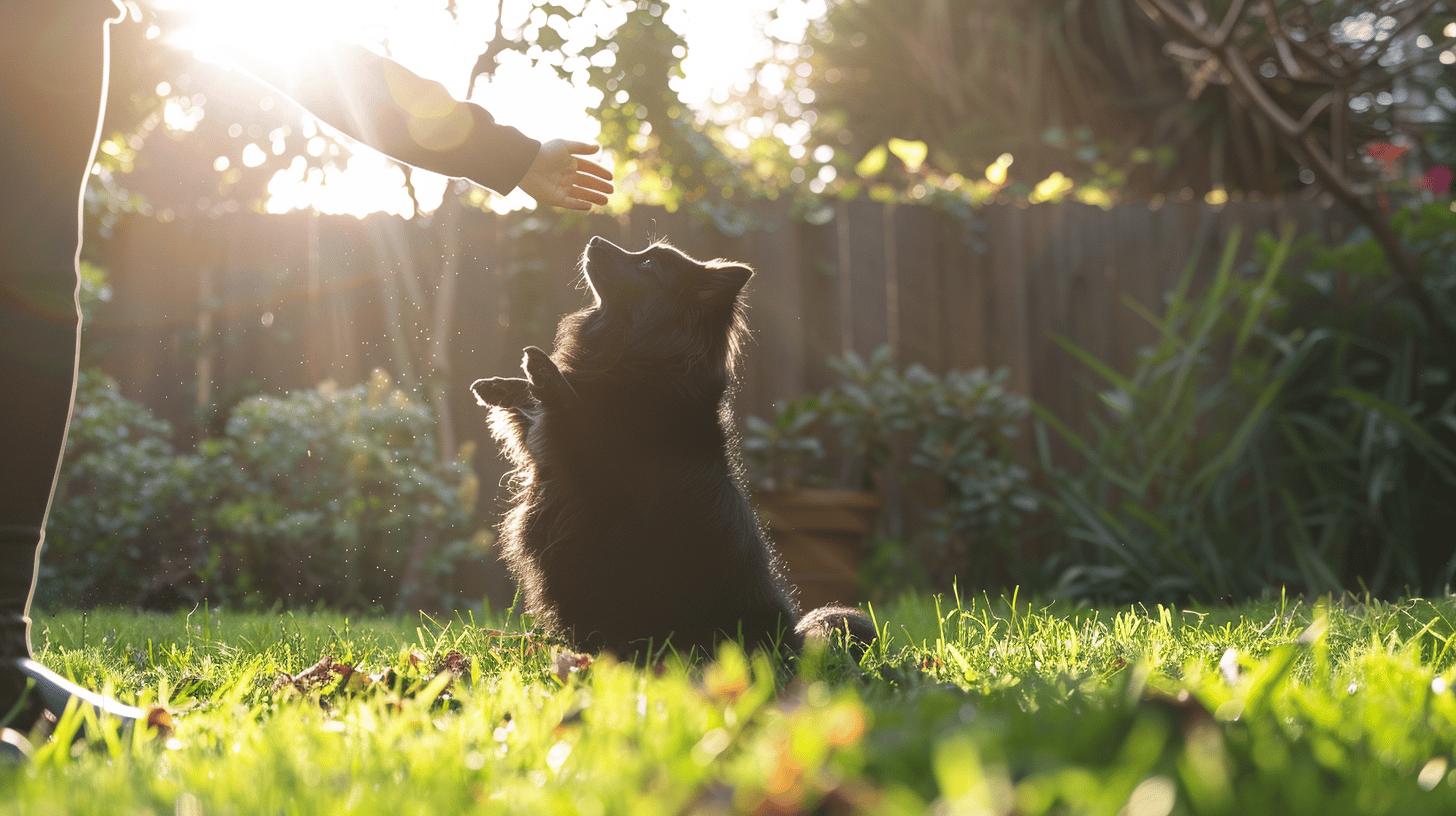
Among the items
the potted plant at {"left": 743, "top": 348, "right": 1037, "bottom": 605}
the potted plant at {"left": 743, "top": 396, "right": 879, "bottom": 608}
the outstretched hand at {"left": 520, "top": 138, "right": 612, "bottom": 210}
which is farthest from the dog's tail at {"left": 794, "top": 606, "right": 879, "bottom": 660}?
the potted plant at {"left": 743, "top": 348, "right": 1037, "bottom": 605}

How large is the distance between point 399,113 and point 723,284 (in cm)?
95

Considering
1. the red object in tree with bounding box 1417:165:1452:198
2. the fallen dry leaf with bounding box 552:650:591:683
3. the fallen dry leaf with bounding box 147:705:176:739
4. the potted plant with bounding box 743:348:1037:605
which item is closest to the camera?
the fallen dry leaf with bounding box 147:705:176:739

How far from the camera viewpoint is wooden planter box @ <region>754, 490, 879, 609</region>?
199 inches

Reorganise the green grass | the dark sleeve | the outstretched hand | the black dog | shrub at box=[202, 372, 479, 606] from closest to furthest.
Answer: the green grass < the dark sleeve < the black dog < the outstretched hand < shrub at box=[202, 372, 479, 606]

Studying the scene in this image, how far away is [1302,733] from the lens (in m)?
1.35

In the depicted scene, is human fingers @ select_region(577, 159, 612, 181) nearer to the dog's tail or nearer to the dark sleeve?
the dark sleeve

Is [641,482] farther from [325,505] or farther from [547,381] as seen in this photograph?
[325,505]

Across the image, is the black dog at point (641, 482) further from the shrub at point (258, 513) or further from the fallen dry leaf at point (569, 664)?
the shrub at point (258, 513)

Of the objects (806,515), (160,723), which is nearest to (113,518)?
(806,515)

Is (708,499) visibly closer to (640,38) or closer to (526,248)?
(640,38)

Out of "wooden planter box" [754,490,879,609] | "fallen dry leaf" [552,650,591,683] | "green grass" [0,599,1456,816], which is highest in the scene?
"green grass" [0,599,1456,816]

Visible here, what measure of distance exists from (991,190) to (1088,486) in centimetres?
226

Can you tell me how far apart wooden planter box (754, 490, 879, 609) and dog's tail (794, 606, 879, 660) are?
2303 millimetres

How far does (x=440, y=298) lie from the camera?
580 cm
